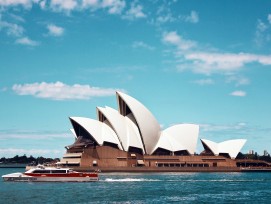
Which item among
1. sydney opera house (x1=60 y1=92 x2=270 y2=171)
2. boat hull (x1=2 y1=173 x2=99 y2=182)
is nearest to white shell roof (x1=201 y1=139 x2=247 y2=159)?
sydney opera house (x1=60 y1=92 x2=270 y2=171)

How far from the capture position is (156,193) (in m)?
48.3

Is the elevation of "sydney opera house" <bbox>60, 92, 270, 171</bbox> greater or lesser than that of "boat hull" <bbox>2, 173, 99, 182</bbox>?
greater

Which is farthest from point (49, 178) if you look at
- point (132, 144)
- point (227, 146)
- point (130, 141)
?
point (227, 146)

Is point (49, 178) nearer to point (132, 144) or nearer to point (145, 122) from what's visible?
point (132, 144)

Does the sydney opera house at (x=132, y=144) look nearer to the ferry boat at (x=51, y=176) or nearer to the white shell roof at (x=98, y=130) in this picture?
the white shell roof at (x=98, y=130)

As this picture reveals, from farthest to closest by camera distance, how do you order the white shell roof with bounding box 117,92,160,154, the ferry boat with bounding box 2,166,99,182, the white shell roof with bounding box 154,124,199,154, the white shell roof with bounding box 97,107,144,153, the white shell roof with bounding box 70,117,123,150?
the white shell roof with bounding box 154,124,199,154, the white shell roof with bounding box 117,92,160,154, the white shell roof with bounding box 97,107,144,153, the white shell roof with bounding box 70,117,123,150, the ferry boat with bounding box 2,166,99,182

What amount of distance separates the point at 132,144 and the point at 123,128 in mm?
4278

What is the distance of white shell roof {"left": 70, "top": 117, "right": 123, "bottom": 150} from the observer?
102 m

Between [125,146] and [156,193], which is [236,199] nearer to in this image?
[156,193]

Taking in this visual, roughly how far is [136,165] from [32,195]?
6311cm

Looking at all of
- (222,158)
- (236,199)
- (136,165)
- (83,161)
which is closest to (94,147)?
(83,161)

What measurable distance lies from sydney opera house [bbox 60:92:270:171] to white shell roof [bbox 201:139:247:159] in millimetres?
2578

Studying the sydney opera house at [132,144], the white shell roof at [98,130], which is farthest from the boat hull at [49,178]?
the sydney opera house at [132,144]

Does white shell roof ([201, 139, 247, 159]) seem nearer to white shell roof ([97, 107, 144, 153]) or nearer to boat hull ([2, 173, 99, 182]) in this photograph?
white shell roof ([97, 107, 144, 153])
